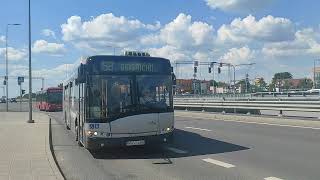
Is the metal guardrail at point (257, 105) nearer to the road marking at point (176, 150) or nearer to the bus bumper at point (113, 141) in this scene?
the road marking at point (176, 150)

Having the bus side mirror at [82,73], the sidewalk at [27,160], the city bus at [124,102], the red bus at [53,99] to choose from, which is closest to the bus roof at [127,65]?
the city bus at [124,102]

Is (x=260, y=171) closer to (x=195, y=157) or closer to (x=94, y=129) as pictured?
(x=195, y=157)

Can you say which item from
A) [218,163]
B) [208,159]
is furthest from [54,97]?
[218,163]

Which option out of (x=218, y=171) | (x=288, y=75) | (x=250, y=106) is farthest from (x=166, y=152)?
(x=288, y=75)

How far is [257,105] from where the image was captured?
110 feet

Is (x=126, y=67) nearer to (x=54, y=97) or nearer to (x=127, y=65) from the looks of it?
(x=127, y=65)

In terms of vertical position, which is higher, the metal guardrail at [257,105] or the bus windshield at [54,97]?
the bus windshield at [54,97]

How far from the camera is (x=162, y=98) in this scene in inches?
566

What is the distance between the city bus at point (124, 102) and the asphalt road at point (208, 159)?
0.56 m

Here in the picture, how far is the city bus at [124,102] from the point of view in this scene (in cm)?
1395

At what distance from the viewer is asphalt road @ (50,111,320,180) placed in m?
10.7

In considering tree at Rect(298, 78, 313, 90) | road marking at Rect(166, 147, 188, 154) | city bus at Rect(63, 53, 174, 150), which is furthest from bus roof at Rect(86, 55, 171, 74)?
tree at Rect(298, 78, 313, 90)

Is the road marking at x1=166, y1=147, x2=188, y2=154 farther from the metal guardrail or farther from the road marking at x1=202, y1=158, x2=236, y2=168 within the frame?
the metal guardrail

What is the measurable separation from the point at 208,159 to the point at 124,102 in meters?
2.69
